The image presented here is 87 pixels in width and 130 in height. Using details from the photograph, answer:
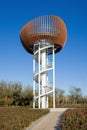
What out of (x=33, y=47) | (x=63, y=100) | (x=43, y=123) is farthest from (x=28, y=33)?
(x=63, y=100)

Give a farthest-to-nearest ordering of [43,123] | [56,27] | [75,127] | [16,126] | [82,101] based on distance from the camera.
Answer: [82,101] < [56,27] < [43,123] < [16,126] < [75,127]

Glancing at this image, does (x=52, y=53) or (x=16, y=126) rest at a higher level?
(x=52, y=53)

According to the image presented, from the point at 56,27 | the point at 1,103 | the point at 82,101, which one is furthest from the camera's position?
the point at 82,101

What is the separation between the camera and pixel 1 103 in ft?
111

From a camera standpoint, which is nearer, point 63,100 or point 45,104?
point 45,104

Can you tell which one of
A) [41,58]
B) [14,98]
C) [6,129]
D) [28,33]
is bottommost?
[6,129]

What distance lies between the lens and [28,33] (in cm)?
2692

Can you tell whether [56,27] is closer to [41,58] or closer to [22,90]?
[41,58]

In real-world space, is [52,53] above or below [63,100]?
above

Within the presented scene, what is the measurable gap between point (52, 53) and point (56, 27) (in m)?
2.67

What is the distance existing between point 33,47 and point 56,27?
333 centimetres

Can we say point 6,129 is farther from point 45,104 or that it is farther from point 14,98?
point 14,98

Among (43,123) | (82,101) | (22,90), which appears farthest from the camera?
(82,101)

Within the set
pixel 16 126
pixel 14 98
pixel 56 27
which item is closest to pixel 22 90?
pixel 14 98
